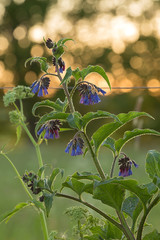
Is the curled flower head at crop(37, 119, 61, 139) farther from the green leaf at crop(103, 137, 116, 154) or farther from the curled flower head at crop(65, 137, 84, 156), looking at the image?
the green leaf at crop(103, 137, 116, 154)

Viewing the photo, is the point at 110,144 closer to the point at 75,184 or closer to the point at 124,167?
the point at 124,167

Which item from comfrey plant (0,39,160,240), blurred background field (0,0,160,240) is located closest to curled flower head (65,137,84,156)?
comfrey plant (0,39,160,240)

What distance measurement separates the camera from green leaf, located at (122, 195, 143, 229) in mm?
1473

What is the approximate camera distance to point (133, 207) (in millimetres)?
1511

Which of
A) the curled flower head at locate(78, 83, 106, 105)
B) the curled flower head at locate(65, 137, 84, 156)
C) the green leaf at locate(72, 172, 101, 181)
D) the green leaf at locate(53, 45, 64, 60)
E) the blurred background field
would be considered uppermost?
the blurred background field

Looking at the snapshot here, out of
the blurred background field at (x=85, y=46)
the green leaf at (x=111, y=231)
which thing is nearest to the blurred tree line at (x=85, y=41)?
the blurred background field at (x=85, y=46)

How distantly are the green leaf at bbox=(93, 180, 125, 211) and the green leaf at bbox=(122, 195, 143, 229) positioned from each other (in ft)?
0.21

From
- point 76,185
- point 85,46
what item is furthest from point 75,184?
point 85,46

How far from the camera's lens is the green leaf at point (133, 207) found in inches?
58.0

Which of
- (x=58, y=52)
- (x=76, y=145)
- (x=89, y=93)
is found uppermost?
(x=58, y=52)

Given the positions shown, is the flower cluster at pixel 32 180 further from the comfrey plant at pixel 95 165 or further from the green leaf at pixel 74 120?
the green leaf at pixel 74 120

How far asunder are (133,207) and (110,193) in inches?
5.6

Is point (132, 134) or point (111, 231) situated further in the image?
point (111, 231)

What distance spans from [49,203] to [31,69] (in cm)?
1391
